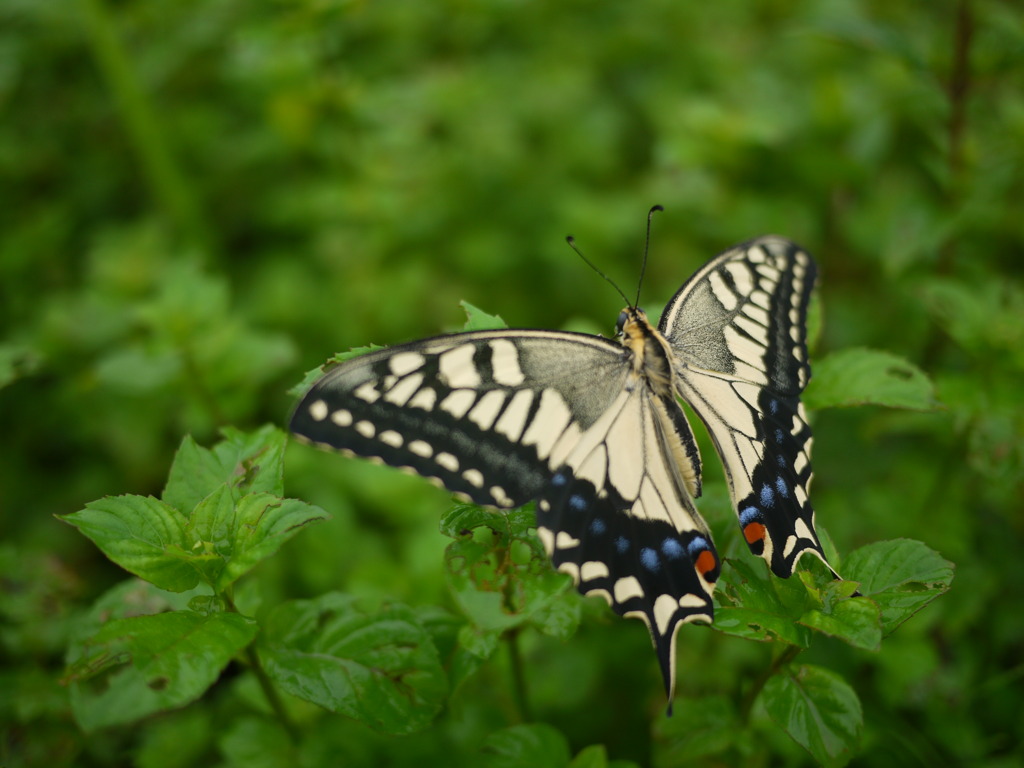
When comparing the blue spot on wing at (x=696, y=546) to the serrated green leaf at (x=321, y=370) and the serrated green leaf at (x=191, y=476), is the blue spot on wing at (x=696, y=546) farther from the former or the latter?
the serrated green leaf at (x=191, y=476)

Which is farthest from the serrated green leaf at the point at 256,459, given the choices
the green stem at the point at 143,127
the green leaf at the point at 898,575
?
the green stem at the point at 143,127

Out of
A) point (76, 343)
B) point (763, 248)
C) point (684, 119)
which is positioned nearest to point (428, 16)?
point (684, 119)

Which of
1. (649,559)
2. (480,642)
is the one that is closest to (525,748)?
(480,642)

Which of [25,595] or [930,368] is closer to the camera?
[25,595]

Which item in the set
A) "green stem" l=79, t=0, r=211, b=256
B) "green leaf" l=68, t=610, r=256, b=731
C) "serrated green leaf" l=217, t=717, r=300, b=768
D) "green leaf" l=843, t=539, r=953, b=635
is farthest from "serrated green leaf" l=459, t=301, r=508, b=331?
"green stem" l=79, t=0, r=211, b=256

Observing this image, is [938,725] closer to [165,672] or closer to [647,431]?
[647,431]

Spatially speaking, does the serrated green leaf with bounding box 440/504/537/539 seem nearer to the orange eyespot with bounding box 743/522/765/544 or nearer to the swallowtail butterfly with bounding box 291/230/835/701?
the swallowtail butterfly with bounding box 291/230/835/701
